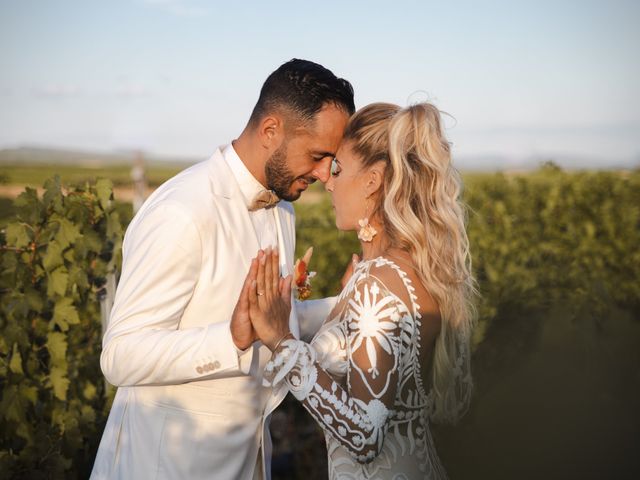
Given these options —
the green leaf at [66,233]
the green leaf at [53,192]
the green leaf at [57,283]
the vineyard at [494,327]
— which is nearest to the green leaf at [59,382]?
the vineyard at [494,327]

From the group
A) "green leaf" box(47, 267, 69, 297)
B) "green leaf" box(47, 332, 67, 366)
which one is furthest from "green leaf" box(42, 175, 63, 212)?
"green leaf" box(47, 332, 67, 366)

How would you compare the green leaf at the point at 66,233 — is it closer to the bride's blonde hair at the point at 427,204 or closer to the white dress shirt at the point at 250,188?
the white dress shirt at the point at 250,188

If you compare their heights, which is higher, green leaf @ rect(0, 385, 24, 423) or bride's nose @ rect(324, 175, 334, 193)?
bride's nose @ rect(324, 175, 334, 193)

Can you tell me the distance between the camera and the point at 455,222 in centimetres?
328

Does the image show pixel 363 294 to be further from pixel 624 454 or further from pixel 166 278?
pixel 624 454

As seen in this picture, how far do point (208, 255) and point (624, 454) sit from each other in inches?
249

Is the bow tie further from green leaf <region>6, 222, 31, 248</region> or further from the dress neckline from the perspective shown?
green leaf <region>6, 222, 31, 248</region>

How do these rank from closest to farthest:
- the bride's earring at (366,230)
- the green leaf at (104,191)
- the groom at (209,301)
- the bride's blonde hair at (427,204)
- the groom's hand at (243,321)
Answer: the groom's hand at (243,321) → the groom at (209,301) → the bride's blonde hair at (427,204) → the bride's earring at (366,230) → the green leaf at (104,191)

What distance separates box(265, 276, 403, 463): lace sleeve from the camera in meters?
2.90

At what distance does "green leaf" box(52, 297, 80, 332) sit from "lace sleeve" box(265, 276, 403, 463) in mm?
2163

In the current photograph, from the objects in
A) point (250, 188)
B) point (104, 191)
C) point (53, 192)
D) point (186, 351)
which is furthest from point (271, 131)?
point (53, 192)

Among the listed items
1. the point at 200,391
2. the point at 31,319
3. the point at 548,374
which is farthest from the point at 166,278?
the point at 548,374

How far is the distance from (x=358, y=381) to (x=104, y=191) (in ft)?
8.57

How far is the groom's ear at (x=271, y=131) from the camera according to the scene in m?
3.52
